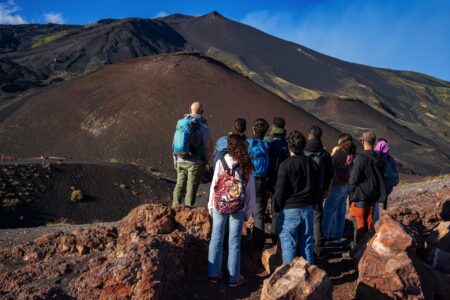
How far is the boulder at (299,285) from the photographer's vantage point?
12.7 feet

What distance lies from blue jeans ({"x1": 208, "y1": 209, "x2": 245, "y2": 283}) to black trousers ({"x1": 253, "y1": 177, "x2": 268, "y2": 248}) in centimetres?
65

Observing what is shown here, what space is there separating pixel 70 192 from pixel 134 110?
13.7 meters

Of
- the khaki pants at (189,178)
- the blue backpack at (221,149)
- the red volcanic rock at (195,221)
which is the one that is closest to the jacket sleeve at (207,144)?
the khaki pants at (189,178)

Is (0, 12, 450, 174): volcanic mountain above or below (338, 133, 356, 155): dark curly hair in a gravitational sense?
above

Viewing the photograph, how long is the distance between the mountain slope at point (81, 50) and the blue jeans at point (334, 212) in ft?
183

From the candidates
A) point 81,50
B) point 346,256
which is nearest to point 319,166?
point 346,256

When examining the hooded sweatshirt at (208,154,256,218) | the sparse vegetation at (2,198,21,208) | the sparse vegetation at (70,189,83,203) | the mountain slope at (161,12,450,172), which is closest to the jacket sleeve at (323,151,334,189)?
the hooded sweatshirt at (208,154,256,218)

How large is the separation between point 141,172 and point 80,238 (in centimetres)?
1472

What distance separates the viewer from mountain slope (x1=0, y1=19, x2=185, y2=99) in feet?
219

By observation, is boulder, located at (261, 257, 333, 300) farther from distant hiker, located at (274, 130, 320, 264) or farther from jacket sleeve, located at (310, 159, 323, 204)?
jacket sleeve, located at (310, 159, 323, 204)

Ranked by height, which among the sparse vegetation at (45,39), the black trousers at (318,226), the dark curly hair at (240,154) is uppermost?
the sparse vegetation at (45,39)

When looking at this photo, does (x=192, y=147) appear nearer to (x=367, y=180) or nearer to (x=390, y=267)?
(x=367, y=180)

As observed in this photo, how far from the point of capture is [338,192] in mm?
5922

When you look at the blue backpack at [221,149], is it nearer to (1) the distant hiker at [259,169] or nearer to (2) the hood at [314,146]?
(1) the distant hiker at [259,169]
